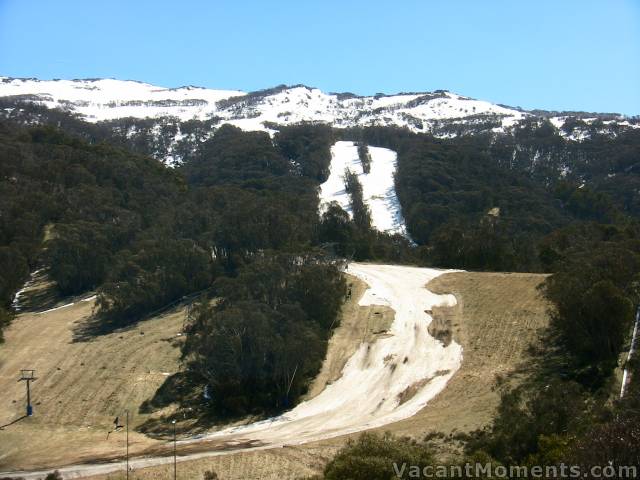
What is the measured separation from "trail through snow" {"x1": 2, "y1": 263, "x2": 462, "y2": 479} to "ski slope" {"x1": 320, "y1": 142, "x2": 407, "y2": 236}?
127ft

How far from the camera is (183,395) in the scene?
104ft

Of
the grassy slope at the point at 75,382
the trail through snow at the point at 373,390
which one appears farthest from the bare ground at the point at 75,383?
the trail through snow at the point at 373,390

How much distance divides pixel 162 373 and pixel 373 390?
1156cm

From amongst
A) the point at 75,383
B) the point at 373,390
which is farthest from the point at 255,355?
the point at 75,383

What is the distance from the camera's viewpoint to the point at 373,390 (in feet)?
100

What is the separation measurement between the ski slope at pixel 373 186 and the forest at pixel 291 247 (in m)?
2.50

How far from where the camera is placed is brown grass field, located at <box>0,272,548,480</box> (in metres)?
22.2

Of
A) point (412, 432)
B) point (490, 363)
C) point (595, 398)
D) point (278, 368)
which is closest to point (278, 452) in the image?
point (412, 432)

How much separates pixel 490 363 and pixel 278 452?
13.3 m

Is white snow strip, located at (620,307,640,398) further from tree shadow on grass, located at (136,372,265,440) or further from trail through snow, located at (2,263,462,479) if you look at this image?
tree shadow on grass, located at (136,372,265,440)

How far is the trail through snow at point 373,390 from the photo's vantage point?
80.8 feet

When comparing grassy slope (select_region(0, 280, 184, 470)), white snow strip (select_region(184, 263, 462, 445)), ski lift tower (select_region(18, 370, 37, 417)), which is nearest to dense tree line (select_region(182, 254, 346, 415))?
white snow strip (select_region(184, 263, 462, 445))

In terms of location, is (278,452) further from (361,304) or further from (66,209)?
(66,209)

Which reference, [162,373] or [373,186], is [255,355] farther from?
[373,186]
